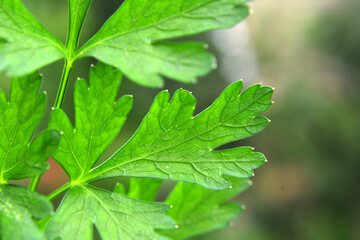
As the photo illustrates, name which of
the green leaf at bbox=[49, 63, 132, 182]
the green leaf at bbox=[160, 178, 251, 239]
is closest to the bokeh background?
the green leaf at bbox=[160, 178, 251, 239]

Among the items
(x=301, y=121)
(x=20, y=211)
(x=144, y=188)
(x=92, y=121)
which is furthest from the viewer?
(x=301, y=121)

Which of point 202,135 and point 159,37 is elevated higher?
point 159,37

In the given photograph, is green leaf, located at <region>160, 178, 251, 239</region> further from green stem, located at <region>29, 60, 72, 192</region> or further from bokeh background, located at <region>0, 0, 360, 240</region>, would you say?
bokeh background, located at <region>0, 0, 360, 240</region>

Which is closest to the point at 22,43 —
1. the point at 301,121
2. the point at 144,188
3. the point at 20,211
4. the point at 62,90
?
the point at 62,90

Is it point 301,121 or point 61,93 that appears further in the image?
point 301,121

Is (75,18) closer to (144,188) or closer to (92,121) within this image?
(92,121)

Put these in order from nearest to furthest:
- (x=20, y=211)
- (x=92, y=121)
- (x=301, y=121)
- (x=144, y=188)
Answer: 1. (x=20, y=211)
2. (x=92, y=121)
3. (x=144, y=188)
4. (x=301, y=121)

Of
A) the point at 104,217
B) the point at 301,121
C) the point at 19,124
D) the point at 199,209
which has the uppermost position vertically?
the point at 19,124
